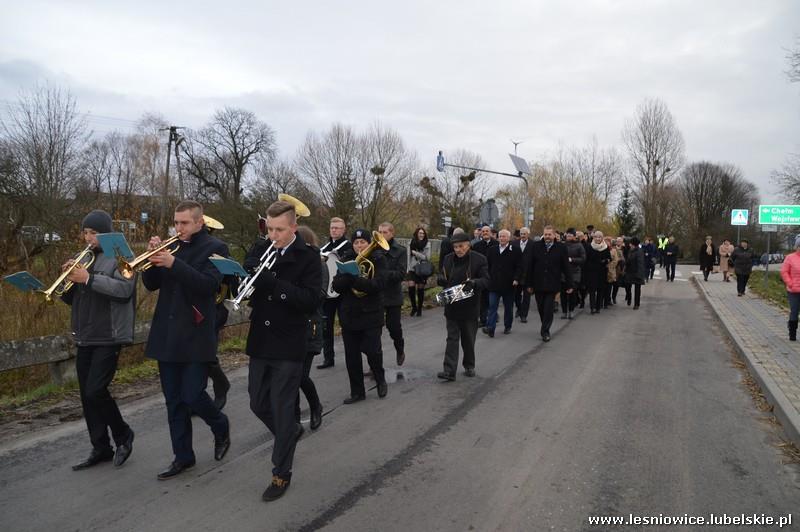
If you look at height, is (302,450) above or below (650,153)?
below

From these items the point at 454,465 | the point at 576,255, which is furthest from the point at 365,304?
the point at 576,255

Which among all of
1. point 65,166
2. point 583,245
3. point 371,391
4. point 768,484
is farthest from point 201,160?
point 768,484

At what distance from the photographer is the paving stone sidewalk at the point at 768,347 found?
6.47 m

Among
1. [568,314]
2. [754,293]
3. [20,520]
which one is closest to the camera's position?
[20,520]

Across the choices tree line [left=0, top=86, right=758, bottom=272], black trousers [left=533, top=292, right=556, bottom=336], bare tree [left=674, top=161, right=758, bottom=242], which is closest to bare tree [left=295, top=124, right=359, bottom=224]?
tree line [left=0, top=86, right=758, bottom=272]

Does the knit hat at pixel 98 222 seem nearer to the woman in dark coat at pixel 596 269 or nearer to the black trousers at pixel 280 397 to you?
the black trousers at pixel 280 397

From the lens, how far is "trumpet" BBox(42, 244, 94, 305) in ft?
13.8

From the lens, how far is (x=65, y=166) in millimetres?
20875

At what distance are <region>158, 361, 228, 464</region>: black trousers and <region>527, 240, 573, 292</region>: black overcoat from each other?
7632 millimetres

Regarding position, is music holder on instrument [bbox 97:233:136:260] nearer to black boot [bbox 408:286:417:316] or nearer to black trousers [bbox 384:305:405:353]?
Result: black trousers [bbox 384:305:405:353]

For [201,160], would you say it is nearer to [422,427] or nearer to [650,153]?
[650,153]

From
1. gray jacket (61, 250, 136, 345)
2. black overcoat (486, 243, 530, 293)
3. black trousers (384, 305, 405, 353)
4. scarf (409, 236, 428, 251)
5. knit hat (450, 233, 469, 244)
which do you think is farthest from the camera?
scarf (409, 236, 428, 251)

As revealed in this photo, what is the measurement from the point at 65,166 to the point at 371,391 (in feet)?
60.4

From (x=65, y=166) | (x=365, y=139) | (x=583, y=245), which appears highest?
(x=365, y=139)
